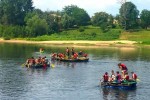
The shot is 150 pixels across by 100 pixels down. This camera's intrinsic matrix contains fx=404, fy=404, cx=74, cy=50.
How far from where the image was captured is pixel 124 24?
186875 millimetres

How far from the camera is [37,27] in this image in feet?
581

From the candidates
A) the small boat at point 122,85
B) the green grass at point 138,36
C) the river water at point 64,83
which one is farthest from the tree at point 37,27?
the small boat at point 122,85

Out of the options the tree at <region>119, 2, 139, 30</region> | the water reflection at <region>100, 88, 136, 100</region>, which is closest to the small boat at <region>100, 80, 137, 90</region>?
the water reflection at <region>100, 88, 136, 100</region>

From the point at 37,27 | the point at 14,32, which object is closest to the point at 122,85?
the point at 37,27

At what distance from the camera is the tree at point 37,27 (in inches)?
6895

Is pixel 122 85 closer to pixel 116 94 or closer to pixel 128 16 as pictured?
pixel 116 94

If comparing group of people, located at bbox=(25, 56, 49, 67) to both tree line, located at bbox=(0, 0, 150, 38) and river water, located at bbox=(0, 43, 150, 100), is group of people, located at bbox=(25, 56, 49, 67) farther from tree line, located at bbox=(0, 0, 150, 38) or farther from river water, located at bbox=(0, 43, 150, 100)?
tree line, located at bbox=(0, 0, 150, 38)

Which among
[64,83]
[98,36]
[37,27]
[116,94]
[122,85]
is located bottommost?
[116,94]

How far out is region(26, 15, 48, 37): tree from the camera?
575ft

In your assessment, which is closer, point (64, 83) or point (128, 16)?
point (64, 83)

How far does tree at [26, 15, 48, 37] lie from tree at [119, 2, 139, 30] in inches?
1452

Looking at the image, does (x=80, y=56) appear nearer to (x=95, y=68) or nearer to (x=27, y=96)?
(x=95, y=68)

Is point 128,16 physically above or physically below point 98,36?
above

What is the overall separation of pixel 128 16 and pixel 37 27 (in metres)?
44.4
